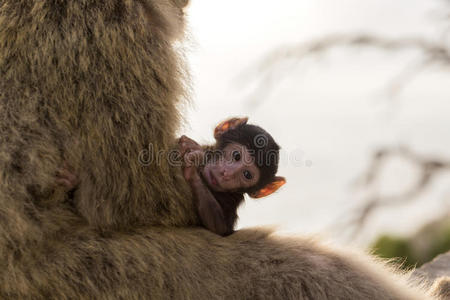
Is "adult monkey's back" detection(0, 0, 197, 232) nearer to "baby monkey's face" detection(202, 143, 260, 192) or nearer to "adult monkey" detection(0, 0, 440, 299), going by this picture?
"adult monkey" detection(0, 0, 440, 299)

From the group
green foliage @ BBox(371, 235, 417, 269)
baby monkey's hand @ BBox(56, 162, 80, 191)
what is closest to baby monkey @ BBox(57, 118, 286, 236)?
baby monkey's hand @ BBox(56, 162, 80, 191)

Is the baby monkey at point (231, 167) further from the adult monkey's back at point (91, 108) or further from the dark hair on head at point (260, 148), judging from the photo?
the adult monkey's back at point (91, 108)

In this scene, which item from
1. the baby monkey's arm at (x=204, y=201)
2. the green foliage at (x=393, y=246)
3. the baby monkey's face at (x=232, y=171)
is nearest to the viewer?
the baby monkey's arm at (x=204, y=201)

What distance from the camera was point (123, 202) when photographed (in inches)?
104

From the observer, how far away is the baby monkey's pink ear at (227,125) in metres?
3.65

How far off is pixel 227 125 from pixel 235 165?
1.17 ft

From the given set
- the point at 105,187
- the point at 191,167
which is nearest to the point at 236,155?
the point at 191,167

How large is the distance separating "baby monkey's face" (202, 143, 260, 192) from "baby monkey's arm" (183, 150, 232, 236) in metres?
0.23

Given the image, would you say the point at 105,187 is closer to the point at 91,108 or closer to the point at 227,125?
the point at 91,108

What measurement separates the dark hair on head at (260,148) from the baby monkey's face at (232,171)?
31 millimetres

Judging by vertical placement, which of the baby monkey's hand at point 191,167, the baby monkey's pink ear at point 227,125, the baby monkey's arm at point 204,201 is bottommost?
the baby monkey's arm at point 204,201

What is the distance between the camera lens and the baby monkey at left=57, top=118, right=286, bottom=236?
301 cm

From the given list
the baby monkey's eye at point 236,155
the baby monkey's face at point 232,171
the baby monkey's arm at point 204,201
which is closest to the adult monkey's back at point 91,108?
the baby monkey's arm at point 204,201

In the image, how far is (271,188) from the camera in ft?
11.8
